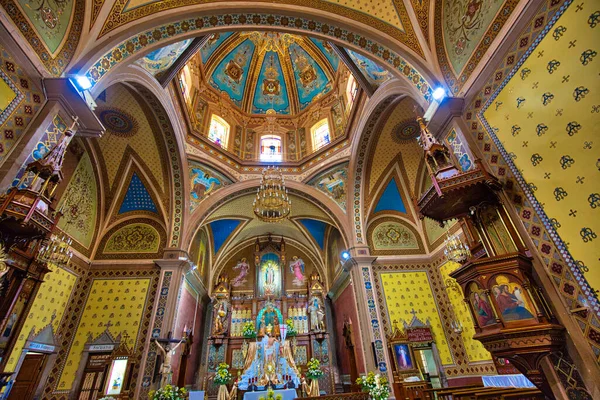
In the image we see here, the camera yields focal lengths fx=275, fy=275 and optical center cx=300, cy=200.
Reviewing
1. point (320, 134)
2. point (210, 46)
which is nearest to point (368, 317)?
point (320, 134)

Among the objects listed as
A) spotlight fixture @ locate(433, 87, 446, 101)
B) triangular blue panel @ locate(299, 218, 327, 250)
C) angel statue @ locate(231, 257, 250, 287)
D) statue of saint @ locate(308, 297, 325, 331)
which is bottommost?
statue of saint @ locate(308, 297, 325, 331)

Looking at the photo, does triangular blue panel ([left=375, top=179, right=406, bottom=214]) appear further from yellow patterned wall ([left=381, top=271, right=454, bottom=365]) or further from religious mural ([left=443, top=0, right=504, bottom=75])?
religious mural ([left=443, top=0, right=504, bottom=75])

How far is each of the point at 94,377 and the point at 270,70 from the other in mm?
15940

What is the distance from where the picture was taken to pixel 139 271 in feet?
37.0

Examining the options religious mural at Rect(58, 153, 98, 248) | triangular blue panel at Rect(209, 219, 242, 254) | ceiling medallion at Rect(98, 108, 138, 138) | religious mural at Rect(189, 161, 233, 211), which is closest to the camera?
ceiling medallion at Rect(98, 108, 138, 138)

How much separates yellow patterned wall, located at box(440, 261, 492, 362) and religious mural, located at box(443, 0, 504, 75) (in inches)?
273

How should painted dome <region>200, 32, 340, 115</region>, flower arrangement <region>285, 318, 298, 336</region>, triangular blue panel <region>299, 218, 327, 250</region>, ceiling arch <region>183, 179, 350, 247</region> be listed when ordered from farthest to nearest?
1. triangular blue panel <region>299, 218, 327, 250</region>
2. flower arrangement <region>285, 318, 298, 336</region>
3. painted dome <region>200, 32, 340, 115</region>
4. ceiling arch <region>183, 179, 350, 247</region>

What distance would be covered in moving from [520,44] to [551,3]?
2.03ft

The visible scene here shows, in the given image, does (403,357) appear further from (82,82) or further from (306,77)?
(306,77)

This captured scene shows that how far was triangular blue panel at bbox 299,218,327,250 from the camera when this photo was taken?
1667 centimetres

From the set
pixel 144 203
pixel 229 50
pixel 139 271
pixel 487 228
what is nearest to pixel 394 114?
pixel 487 228

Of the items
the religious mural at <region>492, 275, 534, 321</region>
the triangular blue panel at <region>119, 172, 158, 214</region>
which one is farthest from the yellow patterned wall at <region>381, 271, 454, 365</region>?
the triangular blue panel at <region>119, 172, 158, 214</region>

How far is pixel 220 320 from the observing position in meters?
16.4

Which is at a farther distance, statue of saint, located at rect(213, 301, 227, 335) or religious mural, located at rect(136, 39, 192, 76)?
statue of saint, located at rect(213, 301, 227, 335)
